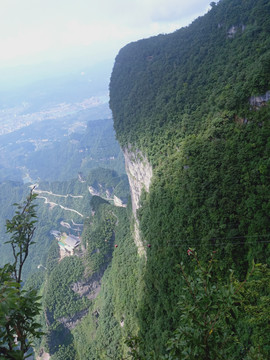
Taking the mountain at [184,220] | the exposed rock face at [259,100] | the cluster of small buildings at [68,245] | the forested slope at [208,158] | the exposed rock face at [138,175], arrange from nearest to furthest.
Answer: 1. the mountain at [184,220]
2. the forested slope at [208,158]
3. the exposed rock face at [259,100]
4. the exposed rock face at [138,175]
5. the cluster of small buildings at [68,245]

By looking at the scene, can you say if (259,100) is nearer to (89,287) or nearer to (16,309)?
(16,309)

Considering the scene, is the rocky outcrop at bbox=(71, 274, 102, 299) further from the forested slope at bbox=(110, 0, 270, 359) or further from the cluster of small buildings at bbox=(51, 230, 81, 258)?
the forested slope at bbox=(110, 0, 270, 359)

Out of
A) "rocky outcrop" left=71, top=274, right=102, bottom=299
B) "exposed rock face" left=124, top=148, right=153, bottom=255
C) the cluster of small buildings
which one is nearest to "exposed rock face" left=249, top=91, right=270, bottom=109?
"exposed rock face" left=124, top=148, right=153, bottom=255

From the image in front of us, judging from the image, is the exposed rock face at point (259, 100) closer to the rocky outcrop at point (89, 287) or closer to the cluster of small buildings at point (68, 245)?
the rocky outcrop at point (89, 287)

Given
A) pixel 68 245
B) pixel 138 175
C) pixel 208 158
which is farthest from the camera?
pixel 68 245

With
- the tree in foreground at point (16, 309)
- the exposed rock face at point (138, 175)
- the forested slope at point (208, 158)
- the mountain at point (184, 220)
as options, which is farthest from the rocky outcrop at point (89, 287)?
the tree in foreground at point (16, 309)

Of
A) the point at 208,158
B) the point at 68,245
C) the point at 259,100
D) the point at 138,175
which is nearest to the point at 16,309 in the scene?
the point at 208,158
